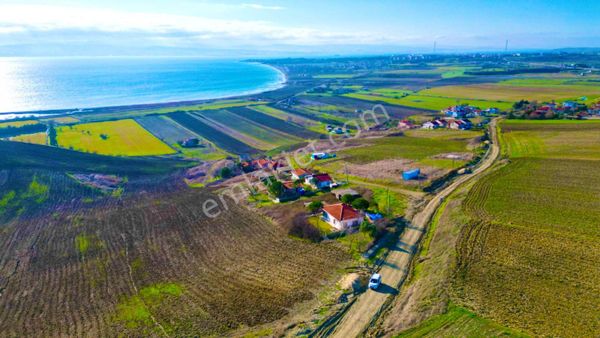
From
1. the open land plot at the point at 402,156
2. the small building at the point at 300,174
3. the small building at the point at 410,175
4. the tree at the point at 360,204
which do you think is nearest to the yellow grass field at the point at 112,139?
the small building at the point at 300,174

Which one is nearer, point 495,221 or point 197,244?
point 495,221

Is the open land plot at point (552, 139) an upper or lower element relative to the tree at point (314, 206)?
upper

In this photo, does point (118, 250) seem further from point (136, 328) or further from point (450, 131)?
point (450, 131)

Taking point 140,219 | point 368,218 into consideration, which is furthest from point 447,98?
point 140,219

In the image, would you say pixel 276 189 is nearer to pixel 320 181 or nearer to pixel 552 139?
pixel 320 181

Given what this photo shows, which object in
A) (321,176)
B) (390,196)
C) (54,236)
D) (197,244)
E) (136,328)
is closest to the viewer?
(136,328)

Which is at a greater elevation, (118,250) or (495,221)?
(495,221)

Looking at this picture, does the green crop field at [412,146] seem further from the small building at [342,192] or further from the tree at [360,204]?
the tree at [360,204]
